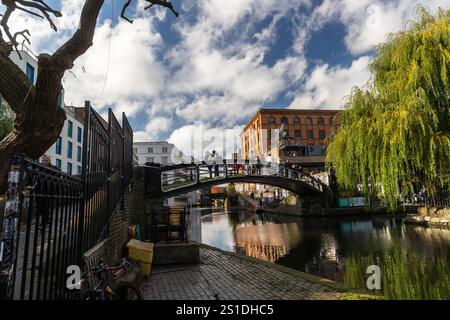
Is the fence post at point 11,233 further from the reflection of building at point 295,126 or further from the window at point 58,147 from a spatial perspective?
the reflection of building at point 295,126

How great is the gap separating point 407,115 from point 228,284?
9581mm

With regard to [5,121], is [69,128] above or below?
above

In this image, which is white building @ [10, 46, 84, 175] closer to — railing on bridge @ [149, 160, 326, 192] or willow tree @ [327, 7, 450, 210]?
railing on bridge @ [149, 160, 326, 192]

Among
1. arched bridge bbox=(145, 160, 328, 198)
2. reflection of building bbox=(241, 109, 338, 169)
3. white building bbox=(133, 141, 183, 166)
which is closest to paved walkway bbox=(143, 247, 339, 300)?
arched bridge bbox=(145, 160, 328, 198)

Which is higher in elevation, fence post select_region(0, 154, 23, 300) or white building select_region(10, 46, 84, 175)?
white building select_region(10, 46, 84, 175)

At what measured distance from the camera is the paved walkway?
18.5 feet

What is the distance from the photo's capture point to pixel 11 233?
206cm

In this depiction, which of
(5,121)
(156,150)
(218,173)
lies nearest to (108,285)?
(5,121)

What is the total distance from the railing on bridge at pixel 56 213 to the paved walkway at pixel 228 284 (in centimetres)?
186

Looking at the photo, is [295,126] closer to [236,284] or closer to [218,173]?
[218,173]

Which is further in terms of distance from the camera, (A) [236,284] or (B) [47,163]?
(A) [236,284]

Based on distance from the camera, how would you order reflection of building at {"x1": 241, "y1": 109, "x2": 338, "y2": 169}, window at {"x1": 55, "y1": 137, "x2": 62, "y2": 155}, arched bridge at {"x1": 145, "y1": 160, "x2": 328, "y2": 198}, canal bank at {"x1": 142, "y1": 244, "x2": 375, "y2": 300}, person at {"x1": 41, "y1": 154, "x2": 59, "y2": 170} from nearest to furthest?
1. person at {"x1": 41, "y1": 154, "x2": 59, "y2": 170}
2. canal bank at {"x1": 142, "y1": 244, "x2": 375, "y2": 300}
3. arched bridge at {"x1": 145, "y1": 160, "x2": 328, "y2": 198}
4. window at {"x1": 55, "y1": 137, "x2": 62, "y2": 155}
5. reflection of building at {"x1": 241, "y1": 109, "x2": 338, "y2": 169}

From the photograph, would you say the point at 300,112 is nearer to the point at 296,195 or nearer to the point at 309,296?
the point at 296,195
